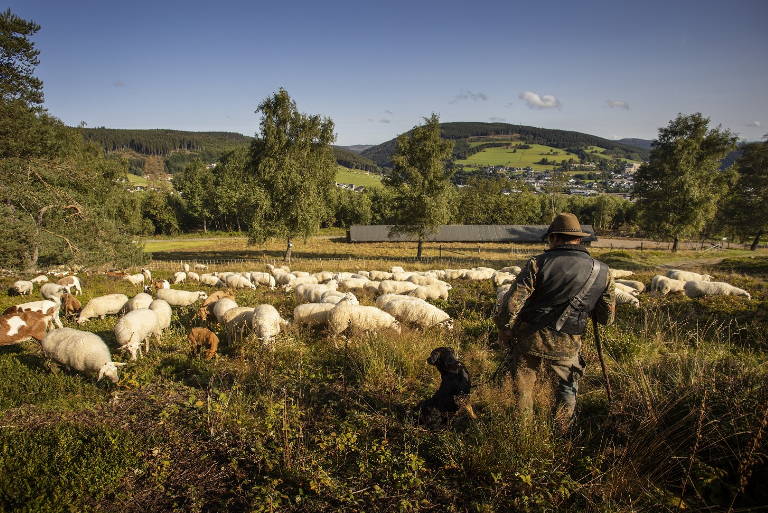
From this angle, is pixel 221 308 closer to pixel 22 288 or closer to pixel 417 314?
pixel 417 314

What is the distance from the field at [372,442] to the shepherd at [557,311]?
229 mm

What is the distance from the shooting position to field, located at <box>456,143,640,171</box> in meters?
157

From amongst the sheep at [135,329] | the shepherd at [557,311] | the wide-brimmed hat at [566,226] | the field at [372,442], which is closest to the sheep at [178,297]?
the sheep at [135,329]

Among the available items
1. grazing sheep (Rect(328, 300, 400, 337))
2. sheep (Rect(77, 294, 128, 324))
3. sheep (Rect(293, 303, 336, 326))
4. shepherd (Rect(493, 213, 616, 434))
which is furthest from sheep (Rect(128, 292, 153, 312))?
shepherd (Rect(493, 213, 616, 434))

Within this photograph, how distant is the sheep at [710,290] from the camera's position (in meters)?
12.3

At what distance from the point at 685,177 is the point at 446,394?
36.3 meters

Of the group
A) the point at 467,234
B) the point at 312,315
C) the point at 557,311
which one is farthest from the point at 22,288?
the point at 467,234

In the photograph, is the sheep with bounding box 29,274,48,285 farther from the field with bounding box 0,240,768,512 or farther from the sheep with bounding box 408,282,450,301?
the sheep with bounding box 408,282,450,301

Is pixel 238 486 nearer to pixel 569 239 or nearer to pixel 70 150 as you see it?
pixel 569 239

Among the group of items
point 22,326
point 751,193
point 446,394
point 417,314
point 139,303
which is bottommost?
point 139,303

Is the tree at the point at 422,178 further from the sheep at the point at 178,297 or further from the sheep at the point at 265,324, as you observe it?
the sheep at the point at 265,324

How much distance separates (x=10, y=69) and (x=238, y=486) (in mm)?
26562

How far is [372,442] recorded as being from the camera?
4.16m

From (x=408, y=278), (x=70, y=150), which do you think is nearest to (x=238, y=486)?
(x=408, y=278)
